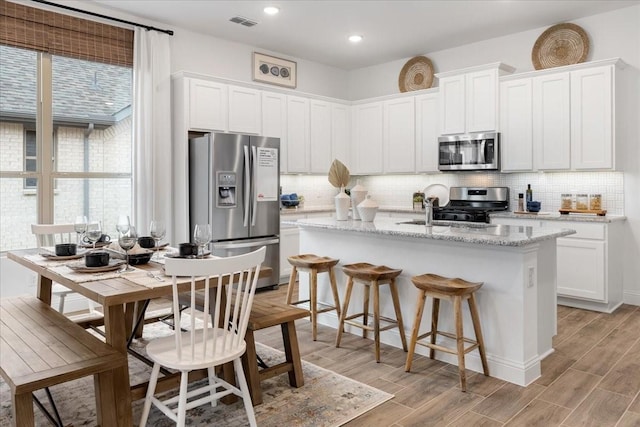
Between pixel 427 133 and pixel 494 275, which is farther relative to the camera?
pixel 427 133

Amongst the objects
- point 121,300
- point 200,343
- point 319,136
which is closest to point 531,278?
point 200,343

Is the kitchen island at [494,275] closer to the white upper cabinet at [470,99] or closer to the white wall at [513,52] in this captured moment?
the white upper cabinet at [470,99]

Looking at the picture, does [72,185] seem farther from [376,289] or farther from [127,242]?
[376,289]

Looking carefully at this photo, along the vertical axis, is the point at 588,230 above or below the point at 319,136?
below

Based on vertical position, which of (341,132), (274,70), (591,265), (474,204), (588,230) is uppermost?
(274,70)

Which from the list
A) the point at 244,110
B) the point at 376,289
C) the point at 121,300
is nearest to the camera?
the point at 121,300

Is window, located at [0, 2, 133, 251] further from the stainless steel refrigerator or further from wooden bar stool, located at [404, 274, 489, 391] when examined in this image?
wooden bar stool, located at [404, 274, 489, 391]

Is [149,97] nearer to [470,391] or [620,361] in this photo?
[470,391]

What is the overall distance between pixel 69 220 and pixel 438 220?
12.9 ft

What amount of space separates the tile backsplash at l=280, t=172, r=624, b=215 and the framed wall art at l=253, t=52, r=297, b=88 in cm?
128

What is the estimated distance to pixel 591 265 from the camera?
452cm

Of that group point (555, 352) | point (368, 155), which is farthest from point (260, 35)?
point (555, 352)

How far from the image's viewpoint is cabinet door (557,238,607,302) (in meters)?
4.47

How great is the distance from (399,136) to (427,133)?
434 millimetres
